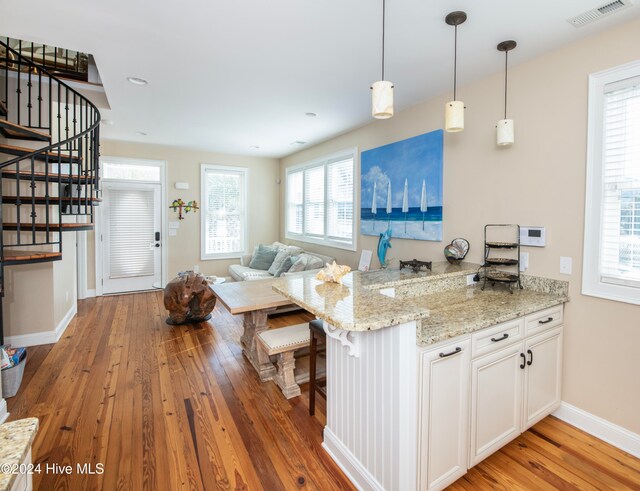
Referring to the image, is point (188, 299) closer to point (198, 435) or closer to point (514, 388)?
point (198, 435)

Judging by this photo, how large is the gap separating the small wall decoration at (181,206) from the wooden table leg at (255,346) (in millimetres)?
3641

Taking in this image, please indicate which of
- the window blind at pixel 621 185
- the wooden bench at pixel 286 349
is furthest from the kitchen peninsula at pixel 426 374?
the wooden bench at pixel 286 349

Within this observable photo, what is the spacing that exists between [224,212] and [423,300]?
17.1 ft

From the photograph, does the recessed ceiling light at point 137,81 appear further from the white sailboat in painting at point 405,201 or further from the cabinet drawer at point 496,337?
the cabinet drawer at point 496,337

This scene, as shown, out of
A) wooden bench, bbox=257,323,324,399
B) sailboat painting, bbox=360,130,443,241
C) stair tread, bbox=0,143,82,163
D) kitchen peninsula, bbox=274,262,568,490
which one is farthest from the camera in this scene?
A: sailboat painting, bbox=360,130,443,241

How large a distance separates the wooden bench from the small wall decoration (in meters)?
4.13

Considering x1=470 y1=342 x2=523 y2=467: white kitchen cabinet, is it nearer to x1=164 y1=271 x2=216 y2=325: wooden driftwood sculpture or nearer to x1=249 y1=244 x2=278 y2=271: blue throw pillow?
x1=164 y1=271 x2=216 y2=325: wooden driftwood sculpture

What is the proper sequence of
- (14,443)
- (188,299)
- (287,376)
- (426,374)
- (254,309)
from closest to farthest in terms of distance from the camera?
1. (14,443)
2. (426,374)
3. (287,376)
4. (254,309)
5. (188,299)

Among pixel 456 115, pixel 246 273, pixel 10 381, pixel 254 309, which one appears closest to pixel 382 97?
pixel 456 115

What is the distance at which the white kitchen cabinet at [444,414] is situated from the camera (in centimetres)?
152

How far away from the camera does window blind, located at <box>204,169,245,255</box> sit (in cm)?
643

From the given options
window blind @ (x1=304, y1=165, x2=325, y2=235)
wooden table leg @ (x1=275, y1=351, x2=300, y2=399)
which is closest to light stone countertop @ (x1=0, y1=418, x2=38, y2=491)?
wooden table leg @ (x1=275, y1=351, x2=300, y2=399)

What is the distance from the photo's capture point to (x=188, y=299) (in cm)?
415

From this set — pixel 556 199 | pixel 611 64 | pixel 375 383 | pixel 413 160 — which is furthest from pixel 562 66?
pixel 375 383
